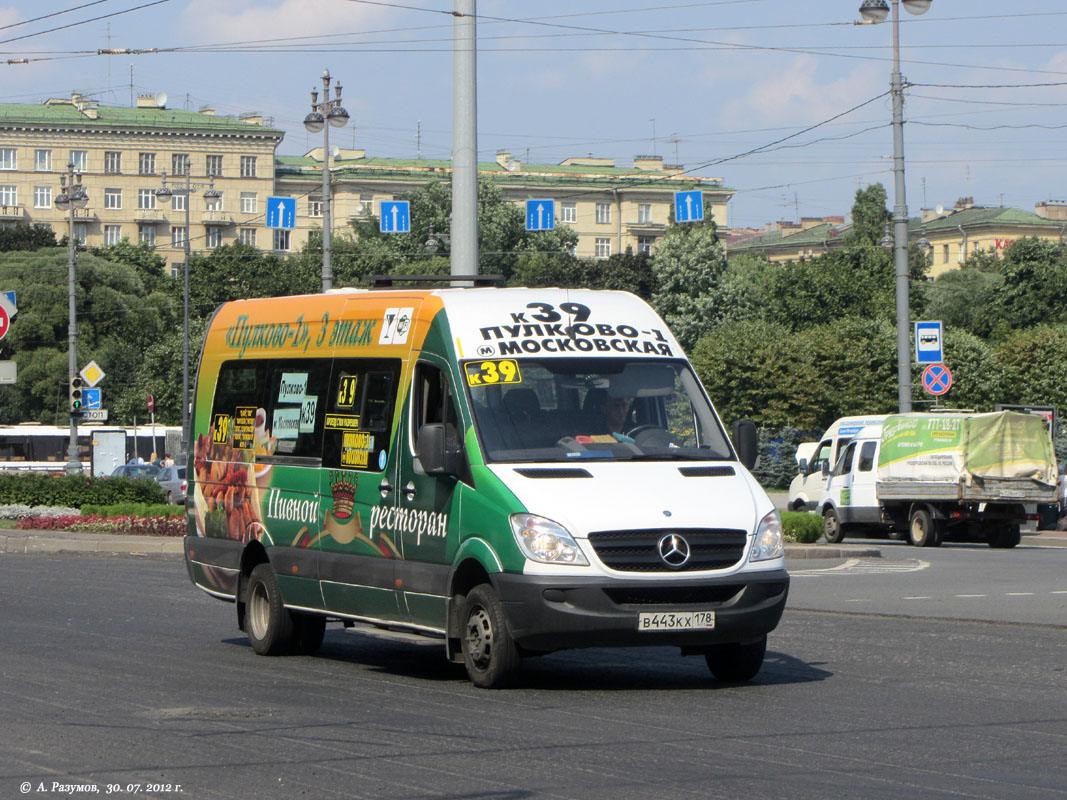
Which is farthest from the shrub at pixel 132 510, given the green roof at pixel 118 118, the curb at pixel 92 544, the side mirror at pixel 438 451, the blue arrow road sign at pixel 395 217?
the green roof at pixel 118 118

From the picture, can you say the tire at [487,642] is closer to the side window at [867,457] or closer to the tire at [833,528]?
the side window at [867,457]

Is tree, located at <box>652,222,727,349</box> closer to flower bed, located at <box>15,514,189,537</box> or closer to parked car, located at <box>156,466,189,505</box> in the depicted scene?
parked car, located at <box>156,466,189,505</box>

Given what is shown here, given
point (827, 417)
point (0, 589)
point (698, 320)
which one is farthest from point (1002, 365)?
point (0, 589)


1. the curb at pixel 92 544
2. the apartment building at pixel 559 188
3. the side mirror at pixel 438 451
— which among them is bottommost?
the curb at pixel 92 544

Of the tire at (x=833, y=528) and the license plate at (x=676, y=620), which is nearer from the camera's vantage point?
the license plate at (x=676, y=620)

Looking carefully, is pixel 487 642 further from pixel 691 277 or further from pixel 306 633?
pixel 691 277

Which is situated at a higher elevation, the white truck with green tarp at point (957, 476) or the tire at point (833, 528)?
the white truck with green tarp at point (957, 476)

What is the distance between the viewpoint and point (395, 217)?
40.0 meters

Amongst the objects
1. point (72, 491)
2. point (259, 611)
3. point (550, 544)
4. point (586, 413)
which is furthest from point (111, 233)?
point (550, 544)

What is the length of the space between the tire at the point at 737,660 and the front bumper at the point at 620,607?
0.36m

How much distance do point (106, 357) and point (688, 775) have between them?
265 ft

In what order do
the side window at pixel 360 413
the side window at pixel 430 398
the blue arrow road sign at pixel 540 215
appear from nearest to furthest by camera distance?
the side window at pixel 430 398, the side window at pixel 360 413, the blue arrow road sign at pixel 540 215

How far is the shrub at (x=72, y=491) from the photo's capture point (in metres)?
29.2

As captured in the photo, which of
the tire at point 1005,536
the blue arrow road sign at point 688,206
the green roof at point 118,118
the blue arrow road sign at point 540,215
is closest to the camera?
the tire at point 1005,536
